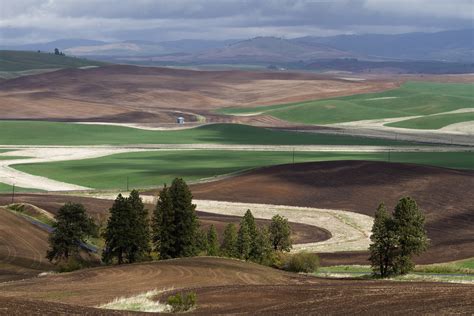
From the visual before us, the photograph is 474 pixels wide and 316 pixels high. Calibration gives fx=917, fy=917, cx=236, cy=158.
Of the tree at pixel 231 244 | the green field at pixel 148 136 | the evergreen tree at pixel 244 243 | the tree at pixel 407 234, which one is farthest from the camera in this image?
the green field at pixel 148 136

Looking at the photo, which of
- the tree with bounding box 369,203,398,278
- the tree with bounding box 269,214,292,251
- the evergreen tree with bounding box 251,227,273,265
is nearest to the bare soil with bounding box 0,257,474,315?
the tree with bounding box 369,203,398,278

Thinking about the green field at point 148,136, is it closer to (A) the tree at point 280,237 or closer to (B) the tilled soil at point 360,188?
(B) the tilled soil at point 360,188

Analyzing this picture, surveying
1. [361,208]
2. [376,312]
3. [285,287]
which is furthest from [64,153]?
[376,312]

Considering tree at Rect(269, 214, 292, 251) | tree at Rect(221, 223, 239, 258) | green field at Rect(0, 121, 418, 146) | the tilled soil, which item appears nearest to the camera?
tree at Rect(221, 223, 239, 258)

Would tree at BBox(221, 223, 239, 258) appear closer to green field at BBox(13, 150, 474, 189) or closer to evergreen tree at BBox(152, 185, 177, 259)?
evergreen tree at BBox(152, 185, 177, 259)

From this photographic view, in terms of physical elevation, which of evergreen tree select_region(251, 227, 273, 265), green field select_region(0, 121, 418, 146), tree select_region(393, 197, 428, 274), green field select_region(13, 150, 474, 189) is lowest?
evergreen tree select_region(251, 227, 273, 265)

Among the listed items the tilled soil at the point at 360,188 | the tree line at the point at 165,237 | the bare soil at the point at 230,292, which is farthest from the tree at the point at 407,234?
the tilled soil at the point at 360,188

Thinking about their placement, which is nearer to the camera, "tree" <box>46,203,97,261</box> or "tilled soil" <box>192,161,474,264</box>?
"tree" <box>46,203,97,261</box>
